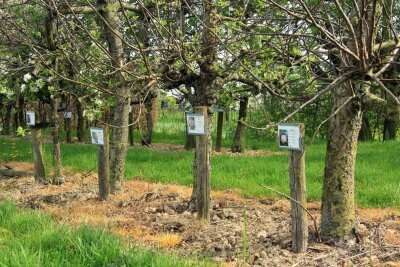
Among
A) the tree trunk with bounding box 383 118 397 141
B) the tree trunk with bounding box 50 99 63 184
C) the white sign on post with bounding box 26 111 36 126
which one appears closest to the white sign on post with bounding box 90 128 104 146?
the tree trunk with bounding box 50 99 63 184

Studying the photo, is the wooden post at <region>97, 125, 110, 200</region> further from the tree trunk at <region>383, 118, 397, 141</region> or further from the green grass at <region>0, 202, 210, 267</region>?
the tree trunk at <region>383, 118, 397, 141</region>

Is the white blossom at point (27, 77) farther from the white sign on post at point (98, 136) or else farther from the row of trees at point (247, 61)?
the white sign on post at point (98, 136)

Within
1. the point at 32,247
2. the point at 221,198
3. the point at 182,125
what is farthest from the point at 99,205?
the point at 182,125

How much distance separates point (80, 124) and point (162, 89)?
1111 centimetres

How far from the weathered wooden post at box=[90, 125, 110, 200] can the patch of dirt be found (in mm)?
175

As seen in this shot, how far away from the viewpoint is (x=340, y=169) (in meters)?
4.35

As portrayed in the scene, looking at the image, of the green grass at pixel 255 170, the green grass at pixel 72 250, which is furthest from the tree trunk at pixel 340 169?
the green grass at pixel 255 170

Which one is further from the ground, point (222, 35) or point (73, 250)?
point (222, 35)

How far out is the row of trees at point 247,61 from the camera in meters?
3.21

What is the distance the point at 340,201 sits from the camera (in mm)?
4402

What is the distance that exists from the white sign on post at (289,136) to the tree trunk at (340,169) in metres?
0.45

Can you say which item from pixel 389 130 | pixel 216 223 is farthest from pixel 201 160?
pixel 389 130

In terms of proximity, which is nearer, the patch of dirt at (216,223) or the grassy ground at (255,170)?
the patch of dirt at (216,223)

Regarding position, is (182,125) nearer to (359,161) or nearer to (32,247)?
(359,161)
